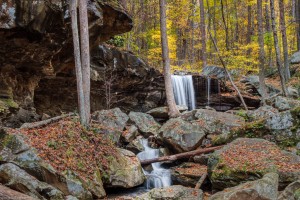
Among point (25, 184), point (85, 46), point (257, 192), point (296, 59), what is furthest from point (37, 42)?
point (296, 59)

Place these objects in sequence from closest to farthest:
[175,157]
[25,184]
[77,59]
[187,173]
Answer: [25,184] < [187,173] < [77,59] < [175,157]

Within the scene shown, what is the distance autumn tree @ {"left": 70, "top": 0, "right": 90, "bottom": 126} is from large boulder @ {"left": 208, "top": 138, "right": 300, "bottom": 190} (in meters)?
4.61

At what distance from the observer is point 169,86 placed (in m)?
15.1

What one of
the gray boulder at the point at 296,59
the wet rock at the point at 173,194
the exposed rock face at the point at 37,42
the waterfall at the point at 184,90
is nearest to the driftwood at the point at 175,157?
the wet rock at the point at 173,194

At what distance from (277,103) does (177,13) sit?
45.4ft

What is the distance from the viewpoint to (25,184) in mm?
6414

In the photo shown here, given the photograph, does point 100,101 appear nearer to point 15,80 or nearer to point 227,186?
point 15,80

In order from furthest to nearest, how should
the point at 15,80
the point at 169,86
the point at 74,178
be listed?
the point at 169,86
the point at 15,80
the point at 74,178

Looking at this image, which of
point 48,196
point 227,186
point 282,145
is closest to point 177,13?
point 282,145

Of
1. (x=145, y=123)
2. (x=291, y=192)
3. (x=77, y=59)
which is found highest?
(x=77, y=59)

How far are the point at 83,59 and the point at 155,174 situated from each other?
4.90m

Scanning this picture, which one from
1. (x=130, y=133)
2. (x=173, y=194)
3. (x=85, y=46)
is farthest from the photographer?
(x=130, y=133)

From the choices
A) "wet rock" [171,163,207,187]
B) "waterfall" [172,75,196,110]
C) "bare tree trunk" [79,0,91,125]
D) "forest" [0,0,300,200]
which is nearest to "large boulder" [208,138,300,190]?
"forest" [0,0,300,200]

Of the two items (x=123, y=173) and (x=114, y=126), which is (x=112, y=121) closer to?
(x=114, y=126)
